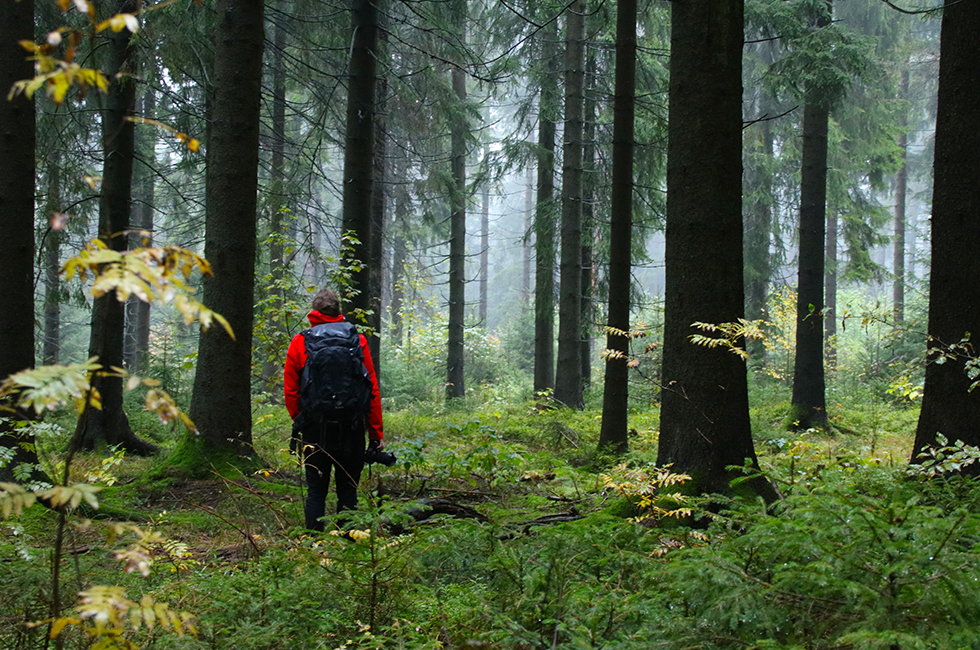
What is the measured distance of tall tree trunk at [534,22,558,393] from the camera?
14.3 meters

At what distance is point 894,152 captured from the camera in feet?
66.7

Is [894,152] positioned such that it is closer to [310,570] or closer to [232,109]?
[232,109]

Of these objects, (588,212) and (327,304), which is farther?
(588,212)

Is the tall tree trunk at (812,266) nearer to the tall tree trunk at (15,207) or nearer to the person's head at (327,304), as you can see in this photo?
the person's head at (327,304)

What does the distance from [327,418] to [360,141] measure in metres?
5.86

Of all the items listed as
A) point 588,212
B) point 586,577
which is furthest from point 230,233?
point 588,212

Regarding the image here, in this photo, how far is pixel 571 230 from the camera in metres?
12.9

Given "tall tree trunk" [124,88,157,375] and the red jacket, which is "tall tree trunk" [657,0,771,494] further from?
"tall tree trunk" [124,88,157,375]

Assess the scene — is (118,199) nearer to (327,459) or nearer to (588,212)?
(327,459)

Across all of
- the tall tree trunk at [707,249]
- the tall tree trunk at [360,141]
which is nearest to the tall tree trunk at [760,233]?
the tall tree trunk at [360,141]

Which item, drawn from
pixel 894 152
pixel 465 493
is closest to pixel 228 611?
pixel 465 493

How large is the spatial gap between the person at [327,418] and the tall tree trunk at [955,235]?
436cm

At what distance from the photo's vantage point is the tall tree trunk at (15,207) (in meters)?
5.29

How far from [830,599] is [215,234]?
241 inches
